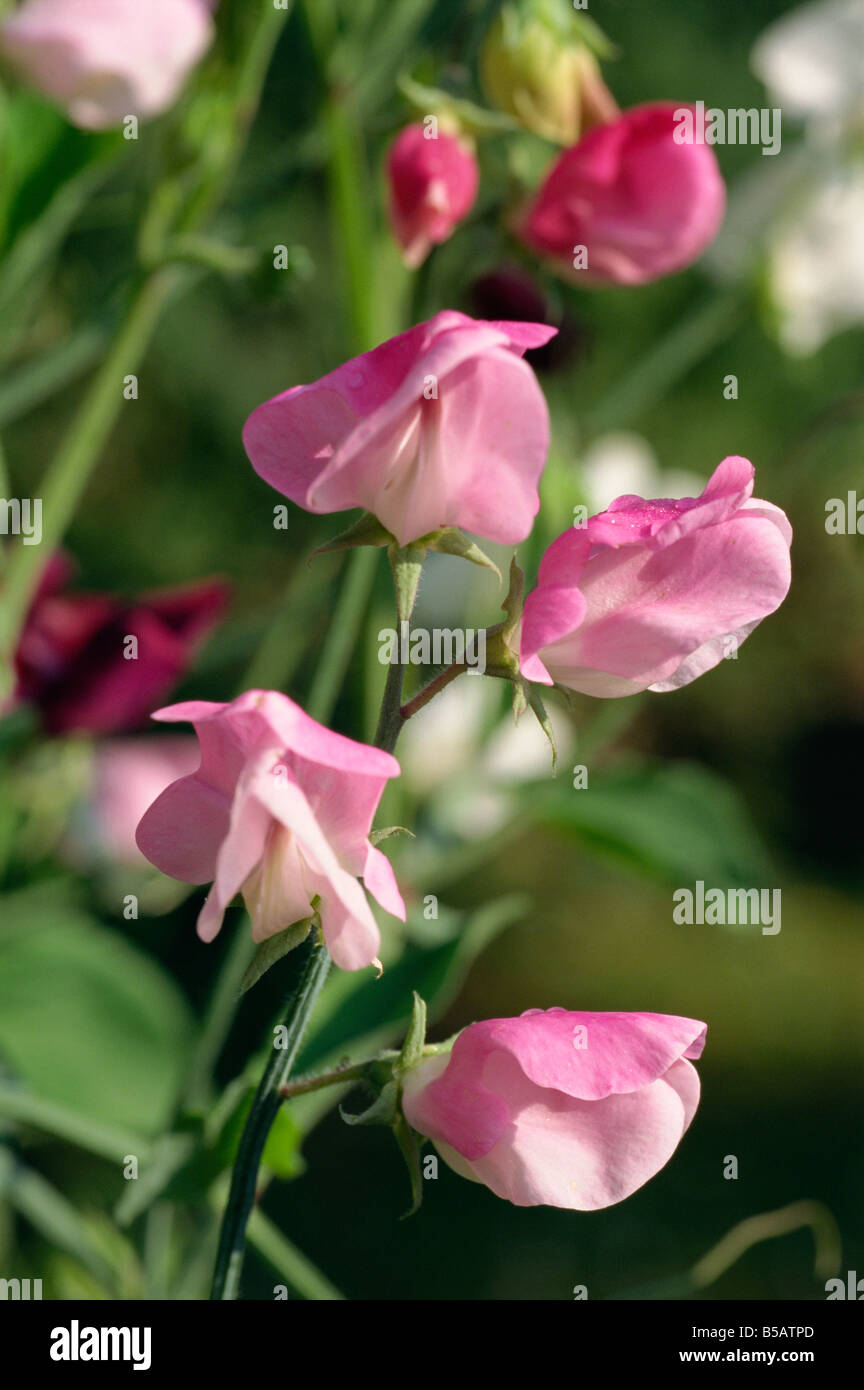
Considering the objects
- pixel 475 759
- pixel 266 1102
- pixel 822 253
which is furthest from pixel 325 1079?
pixel 822 253

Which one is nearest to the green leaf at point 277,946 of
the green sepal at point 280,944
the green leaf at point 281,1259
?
the green sepal at point 280,944

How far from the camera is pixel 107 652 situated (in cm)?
54

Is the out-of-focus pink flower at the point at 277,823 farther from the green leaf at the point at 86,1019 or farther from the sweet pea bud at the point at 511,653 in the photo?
the green leaf at the point at 86,1019

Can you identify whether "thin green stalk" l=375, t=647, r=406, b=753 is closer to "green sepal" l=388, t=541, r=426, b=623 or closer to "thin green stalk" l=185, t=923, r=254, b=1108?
"green sepal" l=388, t=541, r=426, b=623

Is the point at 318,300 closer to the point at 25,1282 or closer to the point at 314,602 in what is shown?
the point at 314,602

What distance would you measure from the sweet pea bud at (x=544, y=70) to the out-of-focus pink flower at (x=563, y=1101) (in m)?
0.36

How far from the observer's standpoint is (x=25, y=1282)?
1.69 ft

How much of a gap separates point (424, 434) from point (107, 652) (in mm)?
312

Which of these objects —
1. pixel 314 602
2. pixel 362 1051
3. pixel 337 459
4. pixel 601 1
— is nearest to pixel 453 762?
pixel 314 602

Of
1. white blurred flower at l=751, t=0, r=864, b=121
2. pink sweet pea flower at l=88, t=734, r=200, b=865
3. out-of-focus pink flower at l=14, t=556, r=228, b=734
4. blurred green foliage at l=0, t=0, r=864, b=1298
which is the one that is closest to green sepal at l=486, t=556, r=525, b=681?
blurred green foliage at l=0, t=0, r=864, b=1298

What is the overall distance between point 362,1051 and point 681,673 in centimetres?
26

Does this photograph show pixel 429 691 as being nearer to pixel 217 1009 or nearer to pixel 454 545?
pixel 454 545
